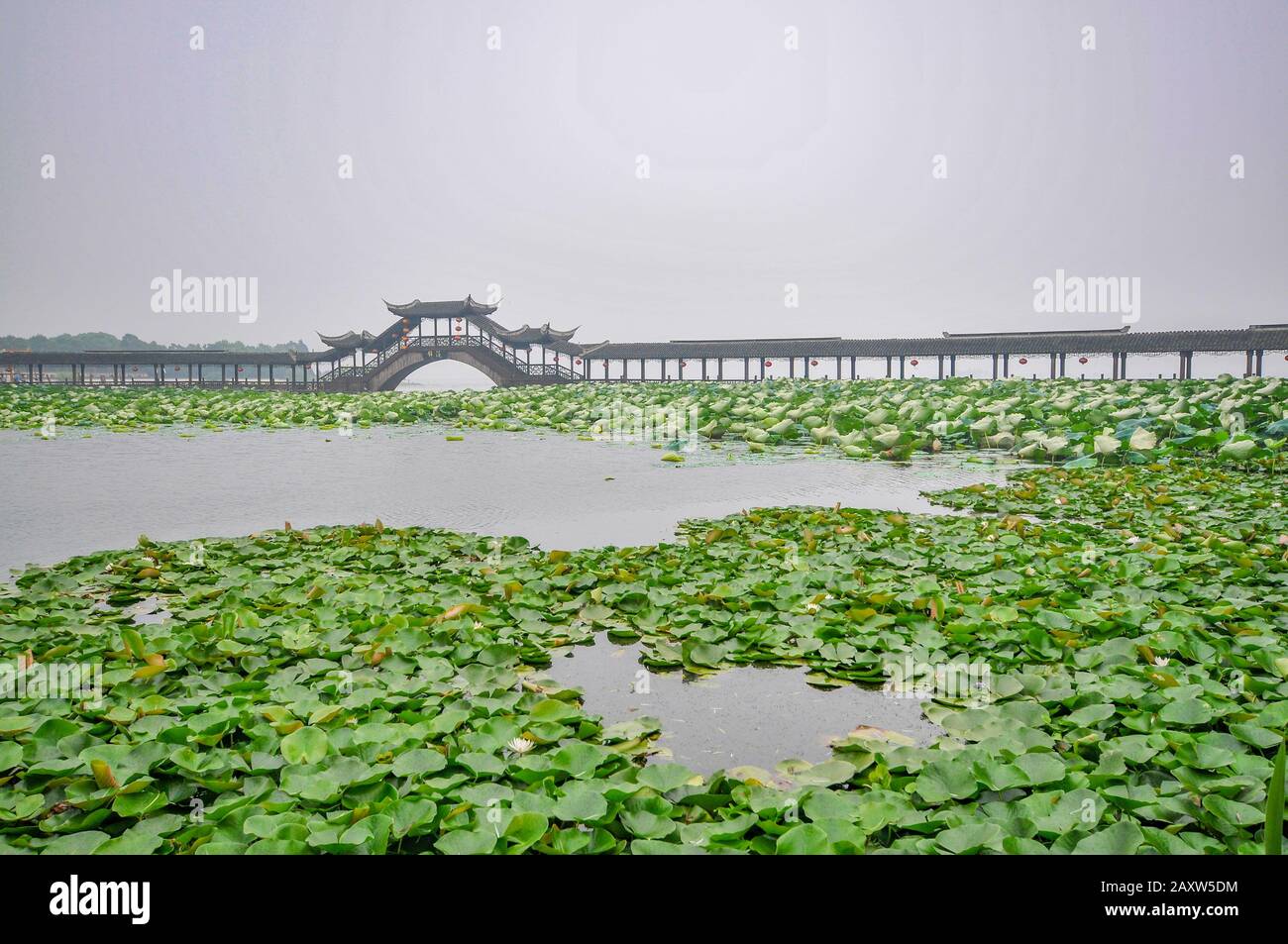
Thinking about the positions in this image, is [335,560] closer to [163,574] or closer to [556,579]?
[163,574]

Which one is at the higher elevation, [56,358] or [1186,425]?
[56,358]

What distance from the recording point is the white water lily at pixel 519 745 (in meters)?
1.52

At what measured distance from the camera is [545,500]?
15.8ft

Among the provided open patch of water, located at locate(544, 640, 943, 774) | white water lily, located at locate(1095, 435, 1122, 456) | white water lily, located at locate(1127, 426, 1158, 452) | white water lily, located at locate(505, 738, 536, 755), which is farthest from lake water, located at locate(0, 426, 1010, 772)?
white water lily, located at locate(1127, 426, 1158, 452)

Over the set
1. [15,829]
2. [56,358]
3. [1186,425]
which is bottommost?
[15,829]

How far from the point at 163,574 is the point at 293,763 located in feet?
6.18

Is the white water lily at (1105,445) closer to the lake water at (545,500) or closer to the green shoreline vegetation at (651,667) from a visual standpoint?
the lake water at (545,500)

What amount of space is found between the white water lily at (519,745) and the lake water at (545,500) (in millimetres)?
251

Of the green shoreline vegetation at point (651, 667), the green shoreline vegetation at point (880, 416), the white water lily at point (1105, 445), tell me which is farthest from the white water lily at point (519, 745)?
the white water lily at point (1105, 445)

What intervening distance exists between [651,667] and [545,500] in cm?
287

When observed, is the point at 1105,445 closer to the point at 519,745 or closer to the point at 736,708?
the point at 736,708
